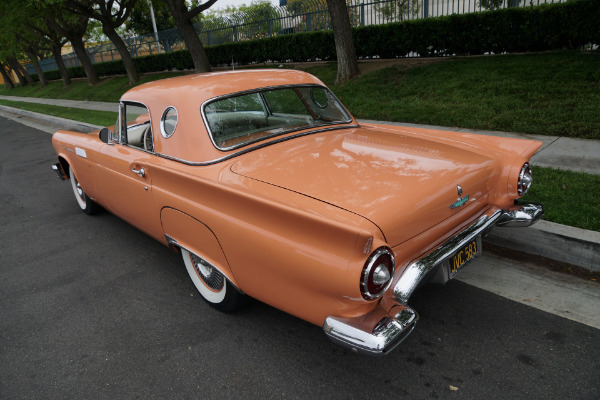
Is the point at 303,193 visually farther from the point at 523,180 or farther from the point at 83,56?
the point at 83,56

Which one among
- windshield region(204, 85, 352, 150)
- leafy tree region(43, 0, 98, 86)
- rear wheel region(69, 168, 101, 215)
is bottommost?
rear wheel region(69, 168, 101, 215)

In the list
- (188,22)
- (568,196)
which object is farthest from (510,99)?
(188,22)

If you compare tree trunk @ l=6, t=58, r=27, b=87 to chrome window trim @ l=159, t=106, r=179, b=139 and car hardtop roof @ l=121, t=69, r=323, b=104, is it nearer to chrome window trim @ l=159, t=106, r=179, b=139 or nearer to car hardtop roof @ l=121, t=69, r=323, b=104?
car hardtop roof @ l=121, t=69, r=323, b=104

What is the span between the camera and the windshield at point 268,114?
3031mm

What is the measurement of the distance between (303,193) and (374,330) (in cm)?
78

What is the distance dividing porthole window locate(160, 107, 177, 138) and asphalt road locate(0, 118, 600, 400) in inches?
48.4

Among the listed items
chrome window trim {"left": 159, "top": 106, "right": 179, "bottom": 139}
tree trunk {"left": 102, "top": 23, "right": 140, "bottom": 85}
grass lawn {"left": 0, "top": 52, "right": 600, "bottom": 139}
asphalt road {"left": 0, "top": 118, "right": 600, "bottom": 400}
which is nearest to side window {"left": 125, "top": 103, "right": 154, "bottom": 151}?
chrome window trim {"left": 159, "top": 106, "right": 179, "bottom": 139}

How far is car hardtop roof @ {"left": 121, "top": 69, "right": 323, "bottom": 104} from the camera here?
315 centimetres

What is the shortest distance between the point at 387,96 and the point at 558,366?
7.54 metres

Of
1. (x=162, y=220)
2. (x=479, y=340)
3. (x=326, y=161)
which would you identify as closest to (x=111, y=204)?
(x=162, y=220)

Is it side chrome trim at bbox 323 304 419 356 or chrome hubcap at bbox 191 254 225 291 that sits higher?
side chrome trim at bbox 323 304 419 356

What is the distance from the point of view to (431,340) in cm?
261

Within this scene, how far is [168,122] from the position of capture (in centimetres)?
317

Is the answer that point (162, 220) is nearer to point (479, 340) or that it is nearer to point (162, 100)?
point (162, 100)
